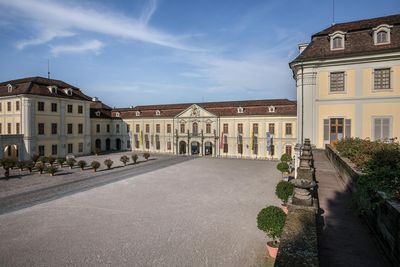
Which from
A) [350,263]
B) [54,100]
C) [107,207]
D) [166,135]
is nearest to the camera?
[350,263]

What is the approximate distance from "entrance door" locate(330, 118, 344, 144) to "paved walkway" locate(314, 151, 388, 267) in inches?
349

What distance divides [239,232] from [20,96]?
33677mm

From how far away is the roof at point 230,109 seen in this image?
36.4 m

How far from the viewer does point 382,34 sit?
15.3 m

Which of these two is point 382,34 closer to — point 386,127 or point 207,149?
point 386,127

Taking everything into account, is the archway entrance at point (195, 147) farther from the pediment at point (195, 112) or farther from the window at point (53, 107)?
the window at point (53, 107)

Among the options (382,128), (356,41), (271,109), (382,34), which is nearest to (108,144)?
(271,109)

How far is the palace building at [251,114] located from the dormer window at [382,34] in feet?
0.17

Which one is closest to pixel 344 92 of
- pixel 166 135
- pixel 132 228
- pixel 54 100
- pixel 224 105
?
pixel 132 228

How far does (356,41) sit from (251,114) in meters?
22.3

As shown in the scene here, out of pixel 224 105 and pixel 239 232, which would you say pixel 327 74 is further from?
pixel 224 105

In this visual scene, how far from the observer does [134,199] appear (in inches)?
607

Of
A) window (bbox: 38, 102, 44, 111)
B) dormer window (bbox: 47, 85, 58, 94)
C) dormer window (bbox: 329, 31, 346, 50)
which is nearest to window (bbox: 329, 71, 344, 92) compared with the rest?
dormer window (bbox: 329, 31, 346, 50)

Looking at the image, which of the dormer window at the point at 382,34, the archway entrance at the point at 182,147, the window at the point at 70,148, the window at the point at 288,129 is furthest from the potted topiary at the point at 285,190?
the window at the point at 70,148
